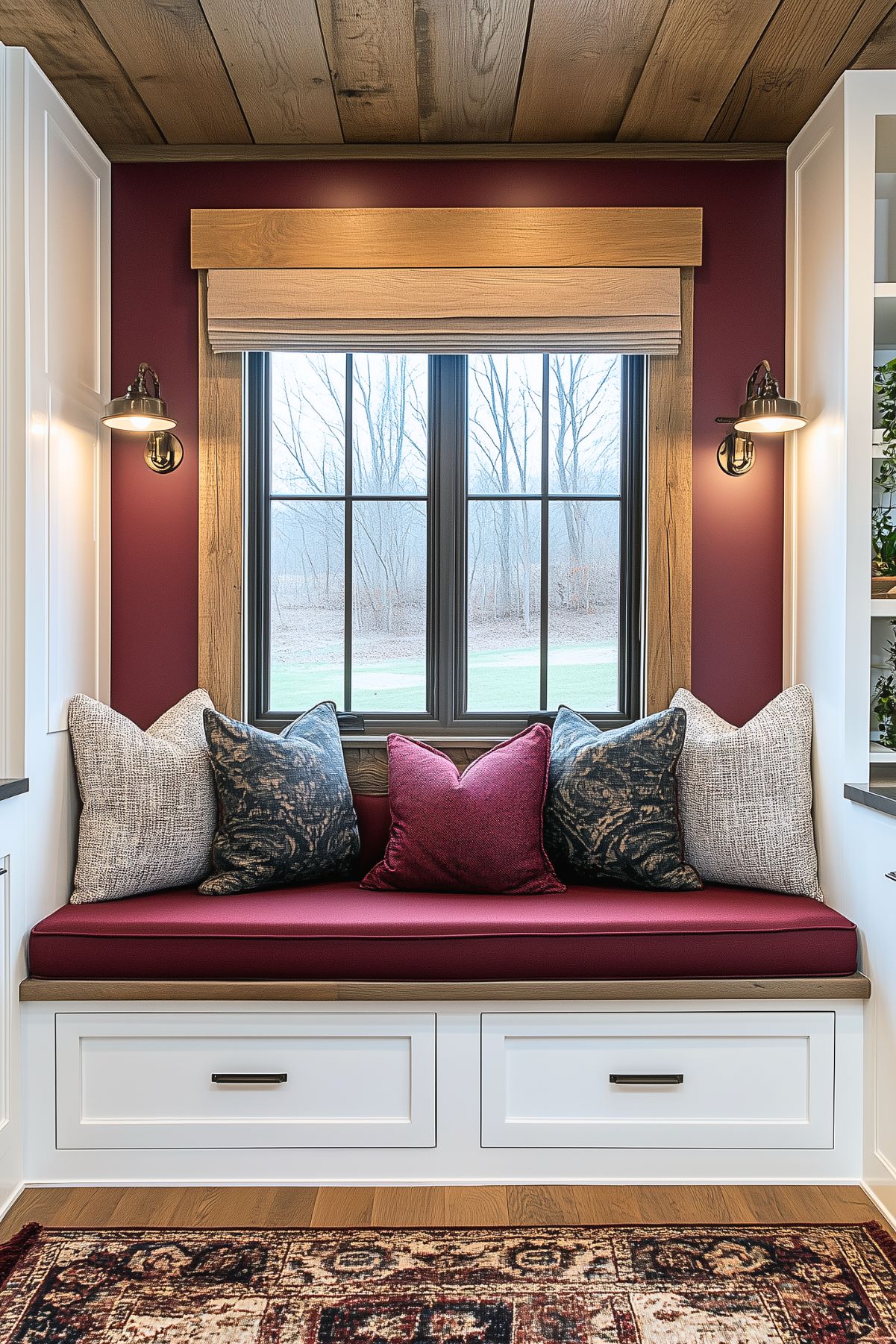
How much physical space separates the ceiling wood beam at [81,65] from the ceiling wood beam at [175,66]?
34mm

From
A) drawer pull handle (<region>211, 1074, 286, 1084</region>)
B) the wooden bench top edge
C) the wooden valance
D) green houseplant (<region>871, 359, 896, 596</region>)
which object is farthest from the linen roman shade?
drawer pull handle (<region>211, 1074, 286, 1084</region>)

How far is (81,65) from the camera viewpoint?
2480mm

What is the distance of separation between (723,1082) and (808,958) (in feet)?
1.14

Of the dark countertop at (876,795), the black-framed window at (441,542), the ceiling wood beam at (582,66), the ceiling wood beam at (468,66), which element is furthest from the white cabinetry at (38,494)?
the dark countertop at (876,795)

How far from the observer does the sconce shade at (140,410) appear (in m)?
2.55

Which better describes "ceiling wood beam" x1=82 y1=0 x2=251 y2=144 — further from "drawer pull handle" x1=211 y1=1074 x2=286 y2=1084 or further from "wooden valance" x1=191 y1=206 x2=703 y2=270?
"drawer pull handle" x1=211 y1=1074 x2=286 y2=1084

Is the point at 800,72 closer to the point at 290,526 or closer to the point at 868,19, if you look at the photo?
the point at 868,19

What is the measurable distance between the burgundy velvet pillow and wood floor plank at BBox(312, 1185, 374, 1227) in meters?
0.70

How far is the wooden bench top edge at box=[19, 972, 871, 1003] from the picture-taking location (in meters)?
2.22

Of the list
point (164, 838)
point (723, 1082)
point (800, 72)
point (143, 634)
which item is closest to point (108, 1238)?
point (164, 838)

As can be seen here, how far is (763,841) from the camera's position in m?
2.53

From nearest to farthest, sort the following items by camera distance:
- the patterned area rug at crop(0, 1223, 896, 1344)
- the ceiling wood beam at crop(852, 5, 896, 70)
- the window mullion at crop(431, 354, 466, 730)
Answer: the patterned area rug at crop(0, 1223, 896, 1344), the ceiling wood beam at crop(852, 5, 896, 70), the window mullion at crop(431, 354, 466, 730)

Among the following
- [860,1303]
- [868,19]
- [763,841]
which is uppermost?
[868,19]

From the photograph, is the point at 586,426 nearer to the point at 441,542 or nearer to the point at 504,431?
the point at 504,431
